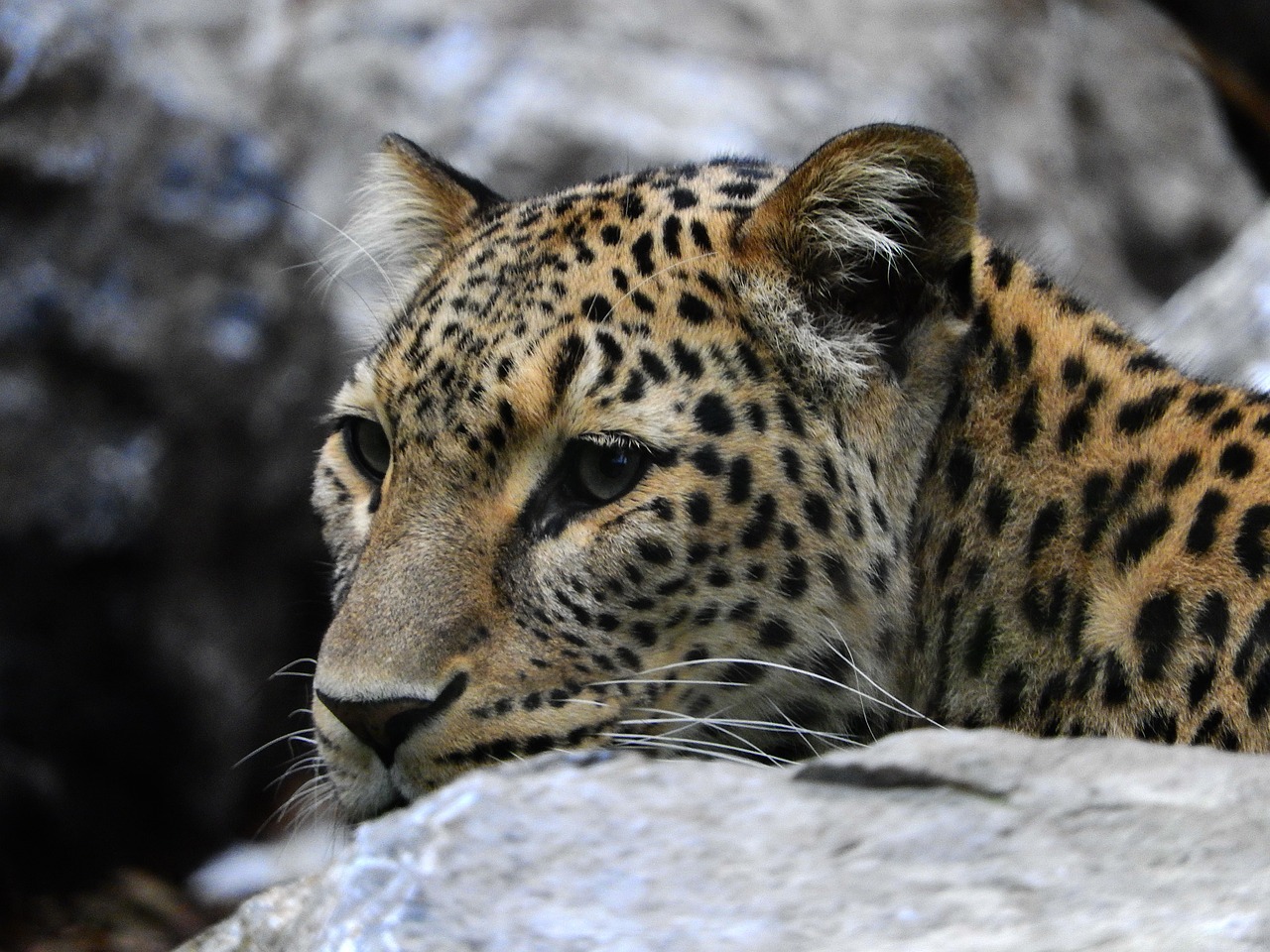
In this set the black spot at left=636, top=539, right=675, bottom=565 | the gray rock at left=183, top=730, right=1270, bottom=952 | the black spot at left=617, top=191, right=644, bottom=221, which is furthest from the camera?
the black spot at left=617, top=191, right=644, bottom=221

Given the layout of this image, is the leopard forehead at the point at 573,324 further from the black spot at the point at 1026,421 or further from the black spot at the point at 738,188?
the black spot at the point at 1026,421

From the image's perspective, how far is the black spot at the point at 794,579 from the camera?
4590 millimetres

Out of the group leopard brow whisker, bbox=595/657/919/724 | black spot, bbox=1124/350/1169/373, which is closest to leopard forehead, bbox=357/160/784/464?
leopard brow whisker, bbox=595/657/919/724

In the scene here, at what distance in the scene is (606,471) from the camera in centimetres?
464

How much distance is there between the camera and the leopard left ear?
4.65 meters

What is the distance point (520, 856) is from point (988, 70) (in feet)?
36.0

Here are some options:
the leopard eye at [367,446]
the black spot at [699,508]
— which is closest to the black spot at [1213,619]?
the black spot at [699,508]

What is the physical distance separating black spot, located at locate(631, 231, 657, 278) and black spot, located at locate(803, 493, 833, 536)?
33.8 inches

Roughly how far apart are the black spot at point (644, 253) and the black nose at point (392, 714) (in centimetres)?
140

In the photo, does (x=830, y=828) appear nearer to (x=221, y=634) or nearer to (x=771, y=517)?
(x=771, y=517)

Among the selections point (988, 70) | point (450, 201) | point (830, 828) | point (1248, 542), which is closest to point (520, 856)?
point (830, 828)

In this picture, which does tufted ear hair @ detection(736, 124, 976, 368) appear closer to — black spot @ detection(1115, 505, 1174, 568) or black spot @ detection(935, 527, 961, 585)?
black spot @ detection(935, 527, 961, 585)

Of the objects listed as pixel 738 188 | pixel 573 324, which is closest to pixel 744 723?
pixel 573 324

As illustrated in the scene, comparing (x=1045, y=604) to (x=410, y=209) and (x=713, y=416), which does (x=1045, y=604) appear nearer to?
(x=713, y=416)
